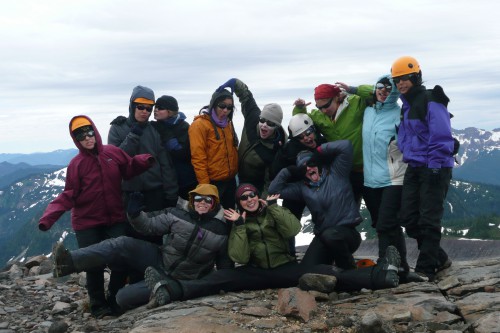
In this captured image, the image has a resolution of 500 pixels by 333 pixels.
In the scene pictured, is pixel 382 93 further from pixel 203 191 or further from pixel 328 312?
pixel 328 312

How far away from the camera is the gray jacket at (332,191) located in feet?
33.4

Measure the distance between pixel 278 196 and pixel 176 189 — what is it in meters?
2.15

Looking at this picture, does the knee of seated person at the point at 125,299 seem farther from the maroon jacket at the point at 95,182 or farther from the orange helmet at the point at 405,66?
the orange helmet at the point at 405,66

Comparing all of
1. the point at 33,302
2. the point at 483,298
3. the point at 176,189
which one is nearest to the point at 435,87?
the point at 483,298

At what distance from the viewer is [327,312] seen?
8.76 m

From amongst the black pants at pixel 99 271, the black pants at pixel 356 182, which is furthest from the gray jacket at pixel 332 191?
the black pants at pixel 99 271

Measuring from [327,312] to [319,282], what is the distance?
0.75 m

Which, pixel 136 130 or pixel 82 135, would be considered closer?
pixel 82 135

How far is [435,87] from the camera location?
378 inches

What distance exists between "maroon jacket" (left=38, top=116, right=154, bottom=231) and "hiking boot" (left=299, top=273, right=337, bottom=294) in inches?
144

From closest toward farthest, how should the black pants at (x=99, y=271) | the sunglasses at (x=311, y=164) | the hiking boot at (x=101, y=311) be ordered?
the black pants at (x=99, y=271) → the sunglasses at (x=311, y=164) → the hiking boot at (x=101, y=311)

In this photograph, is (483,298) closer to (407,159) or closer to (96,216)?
(407,159)

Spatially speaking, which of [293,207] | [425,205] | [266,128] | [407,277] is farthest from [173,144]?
[407,277]

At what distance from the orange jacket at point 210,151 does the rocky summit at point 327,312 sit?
244 cm
